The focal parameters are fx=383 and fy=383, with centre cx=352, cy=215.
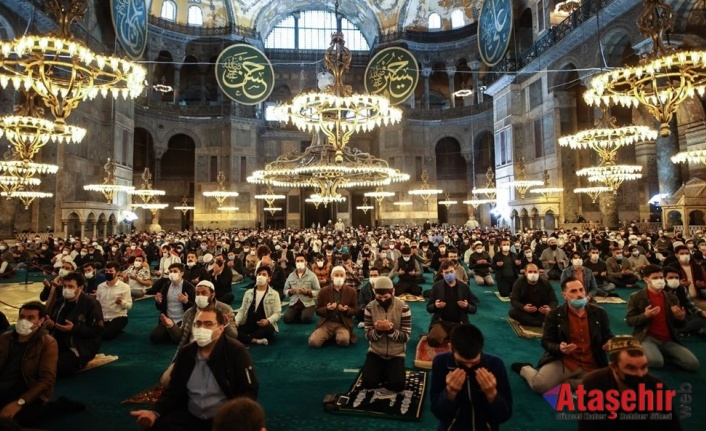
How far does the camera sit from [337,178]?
12891 millimetres

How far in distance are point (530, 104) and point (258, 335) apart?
1576cm

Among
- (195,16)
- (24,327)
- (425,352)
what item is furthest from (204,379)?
(195,16)

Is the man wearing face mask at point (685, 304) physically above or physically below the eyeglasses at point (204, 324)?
below

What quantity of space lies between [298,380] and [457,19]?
78.0 feet

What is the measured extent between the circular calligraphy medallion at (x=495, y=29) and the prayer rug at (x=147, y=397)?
1430 cm

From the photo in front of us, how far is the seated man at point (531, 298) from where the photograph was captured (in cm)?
436

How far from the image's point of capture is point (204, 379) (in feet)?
6.79

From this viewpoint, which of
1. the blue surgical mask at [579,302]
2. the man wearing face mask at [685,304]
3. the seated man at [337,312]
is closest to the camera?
the blue surgical mask at [579,302]

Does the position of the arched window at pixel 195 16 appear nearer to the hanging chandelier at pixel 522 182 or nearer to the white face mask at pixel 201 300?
the hanging chandelier at pixel 522 182

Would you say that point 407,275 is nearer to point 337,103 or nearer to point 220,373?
point 337,103

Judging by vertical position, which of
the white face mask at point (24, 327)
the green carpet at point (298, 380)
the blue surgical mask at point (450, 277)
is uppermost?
the blue surgical mask at point (450, 277)

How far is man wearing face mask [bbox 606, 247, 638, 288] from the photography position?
7238 mm

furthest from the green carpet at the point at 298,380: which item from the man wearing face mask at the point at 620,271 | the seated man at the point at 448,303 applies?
the man wearing face mask at the point at 620,271

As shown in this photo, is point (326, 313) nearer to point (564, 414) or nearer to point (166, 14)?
point (564, 414)
